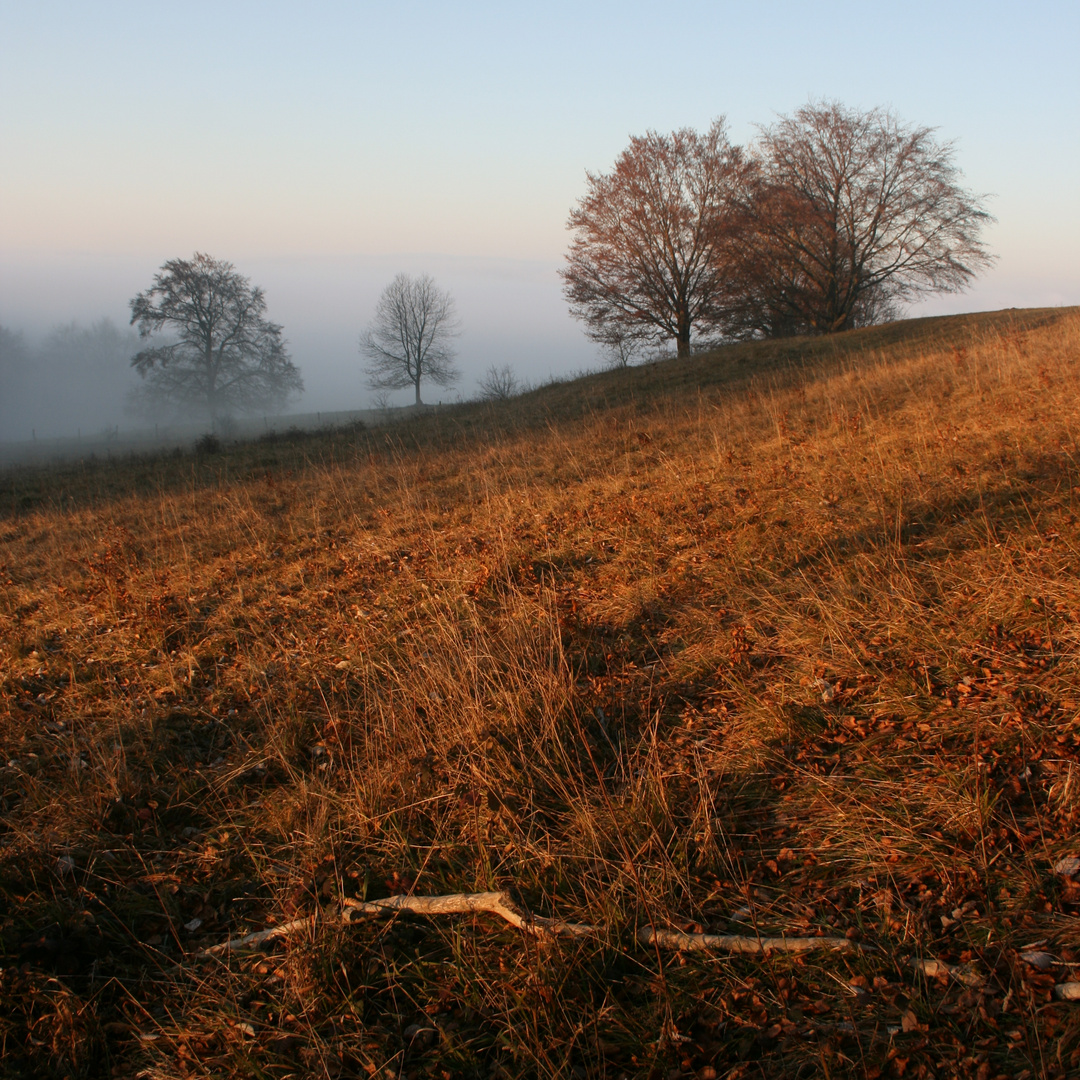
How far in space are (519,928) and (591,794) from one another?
2.27ft

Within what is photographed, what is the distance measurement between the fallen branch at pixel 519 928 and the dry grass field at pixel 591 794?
0.04m

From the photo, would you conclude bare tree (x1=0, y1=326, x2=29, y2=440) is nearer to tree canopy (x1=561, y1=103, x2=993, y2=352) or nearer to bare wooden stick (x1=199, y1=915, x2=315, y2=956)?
tree canopy (x1=561, y1=103, x2=993, y2=352)

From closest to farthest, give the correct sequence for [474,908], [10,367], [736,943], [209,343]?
[736,943] < [474,908] < [209,343] < [10,367]

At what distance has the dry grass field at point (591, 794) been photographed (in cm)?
217

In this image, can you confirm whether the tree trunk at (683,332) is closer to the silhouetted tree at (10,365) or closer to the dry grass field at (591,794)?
the dry grass field at (591,794)

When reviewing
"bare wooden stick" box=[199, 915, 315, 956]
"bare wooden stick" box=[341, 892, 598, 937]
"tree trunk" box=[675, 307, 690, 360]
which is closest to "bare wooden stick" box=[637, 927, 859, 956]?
"bare wooden stick" box=[341, 892, 598, 937]

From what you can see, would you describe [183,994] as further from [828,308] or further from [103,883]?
[828,308]

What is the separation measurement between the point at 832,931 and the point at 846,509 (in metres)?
4.21

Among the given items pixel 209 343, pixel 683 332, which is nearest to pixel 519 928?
pixel 683 332

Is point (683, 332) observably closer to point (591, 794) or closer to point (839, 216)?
point (839, 216)

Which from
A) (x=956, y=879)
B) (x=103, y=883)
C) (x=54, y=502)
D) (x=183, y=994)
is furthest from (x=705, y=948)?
(x=54, y=502)

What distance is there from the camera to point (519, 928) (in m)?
2.52

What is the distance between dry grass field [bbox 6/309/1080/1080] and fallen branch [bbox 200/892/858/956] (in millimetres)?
44

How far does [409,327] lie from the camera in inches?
1721
